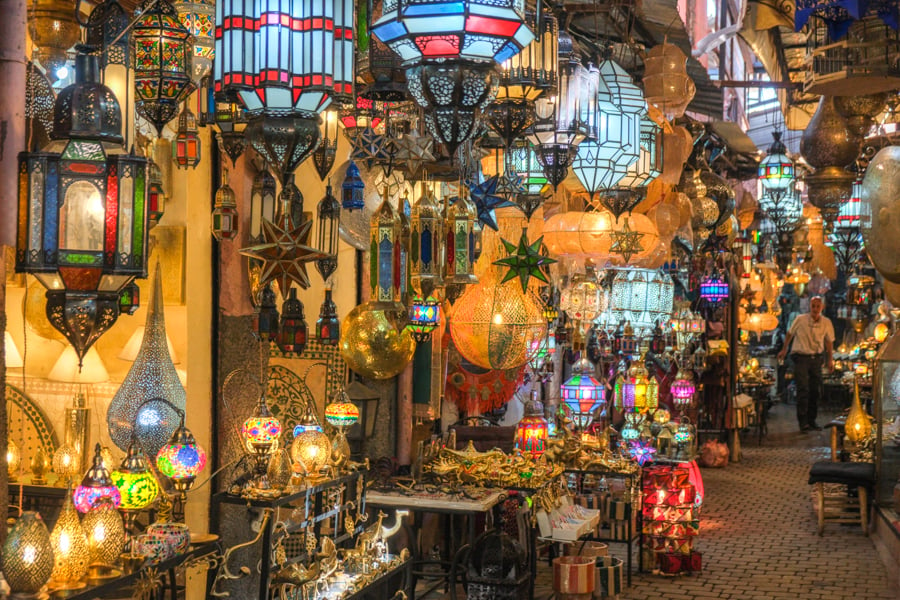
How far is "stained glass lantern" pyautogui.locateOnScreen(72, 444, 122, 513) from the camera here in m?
3.48

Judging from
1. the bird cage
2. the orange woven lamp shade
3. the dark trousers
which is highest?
the bird cage

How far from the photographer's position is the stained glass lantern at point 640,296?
29.8 feet

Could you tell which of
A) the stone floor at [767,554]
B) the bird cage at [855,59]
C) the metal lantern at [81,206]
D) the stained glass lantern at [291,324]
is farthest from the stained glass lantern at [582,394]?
the metal lantern at [81,206]

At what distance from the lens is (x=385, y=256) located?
4.76 metres

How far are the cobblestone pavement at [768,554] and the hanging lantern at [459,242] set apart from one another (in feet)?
10.3

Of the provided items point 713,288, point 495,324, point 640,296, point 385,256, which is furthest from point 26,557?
point 713,288

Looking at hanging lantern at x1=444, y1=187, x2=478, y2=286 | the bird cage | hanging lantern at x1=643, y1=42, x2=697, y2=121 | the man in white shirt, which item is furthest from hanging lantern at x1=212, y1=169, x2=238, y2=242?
the man in white shirt

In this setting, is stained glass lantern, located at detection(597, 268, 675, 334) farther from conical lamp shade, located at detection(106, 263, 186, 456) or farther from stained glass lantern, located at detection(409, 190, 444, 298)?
conical lamp shade, located at detection(106, 263, 186, 456)

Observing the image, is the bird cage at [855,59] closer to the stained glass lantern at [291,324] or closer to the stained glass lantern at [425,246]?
the stained glass lantern at [425,246]

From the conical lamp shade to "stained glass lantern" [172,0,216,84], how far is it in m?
1.13

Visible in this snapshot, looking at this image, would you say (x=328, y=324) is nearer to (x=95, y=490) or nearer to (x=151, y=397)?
→ (x=151, y=397)

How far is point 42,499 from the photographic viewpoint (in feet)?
16.6

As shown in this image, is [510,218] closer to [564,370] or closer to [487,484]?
[487,484]

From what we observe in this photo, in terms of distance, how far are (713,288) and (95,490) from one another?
10.2 metres
